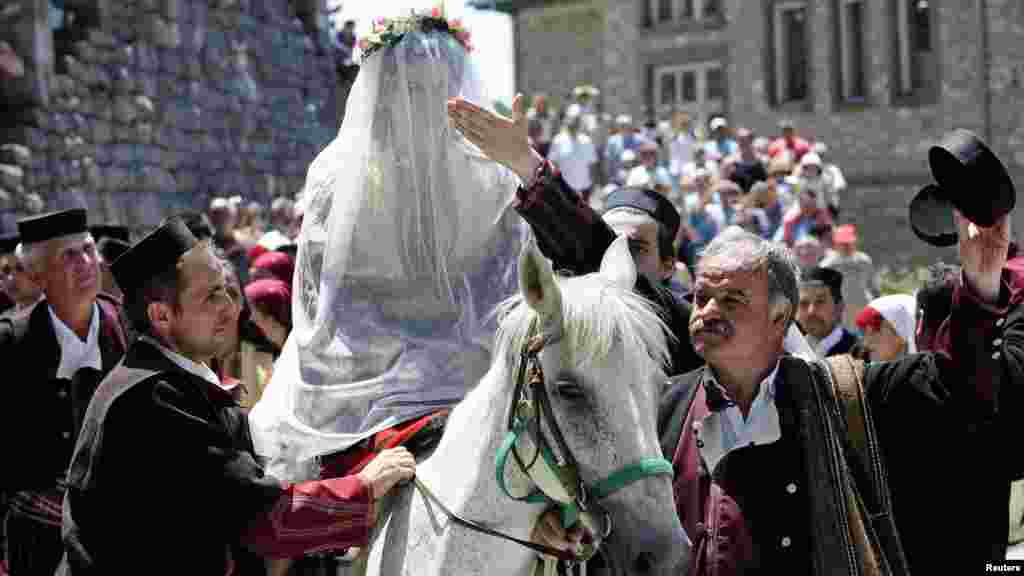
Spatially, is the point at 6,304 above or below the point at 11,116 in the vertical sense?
below

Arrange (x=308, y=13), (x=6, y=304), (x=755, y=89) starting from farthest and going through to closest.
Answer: (x=755, y=89) → (x=308, y=13) → (x=6, y=304)

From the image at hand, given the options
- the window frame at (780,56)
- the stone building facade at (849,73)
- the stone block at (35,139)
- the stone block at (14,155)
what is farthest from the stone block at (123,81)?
the window frame at (780,56)

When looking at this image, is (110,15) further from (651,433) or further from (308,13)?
(651,433)

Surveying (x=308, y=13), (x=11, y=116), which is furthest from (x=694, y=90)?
(x=11, y=116)

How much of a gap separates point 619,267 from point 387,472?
2.89 feet

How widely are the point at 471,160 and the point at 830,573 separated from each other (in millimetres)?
1867

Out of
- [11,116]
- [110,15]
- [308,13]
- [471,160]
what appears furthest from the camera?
[308,13]

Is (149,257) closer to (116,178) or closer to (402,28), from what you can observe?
(402,28)

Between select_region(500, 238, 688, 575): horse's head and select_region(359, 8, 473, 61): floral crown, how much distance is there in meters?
1.51

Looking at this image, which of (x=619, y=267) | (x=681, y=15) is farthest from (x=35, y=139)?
(x=681, y=15)

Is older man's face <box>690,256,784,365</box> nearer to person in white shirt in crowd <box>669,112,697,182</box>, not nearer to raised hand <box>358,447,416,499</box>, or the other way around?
raised hand <box>358,447,416,499</box>

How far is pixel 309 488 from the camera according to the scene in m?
3.63

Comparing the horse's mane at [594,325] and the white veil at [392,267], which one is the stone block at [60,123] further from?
the horse's mane at [594,325]

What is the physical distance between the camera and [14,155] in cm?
1680
